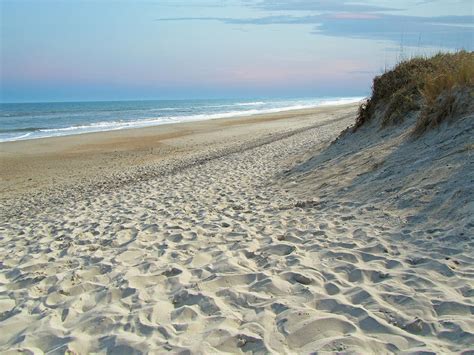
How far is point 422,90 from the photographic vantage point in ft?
36.2

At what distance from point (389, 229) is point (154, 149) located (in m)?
16.9

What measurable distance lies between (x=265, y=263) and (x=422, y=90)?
330 inches

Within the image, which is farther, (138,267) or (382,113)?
Result: (382,113)

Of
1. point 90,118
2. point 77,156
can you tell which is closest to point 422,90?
point 77,156

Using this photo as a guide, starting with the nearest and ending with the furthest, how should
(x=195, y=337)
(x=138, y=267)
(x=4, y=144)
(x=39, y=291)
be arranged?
(x=195, y=337)
(x=39, y=291)
(x=138, y=267)
(x=4, y=144)

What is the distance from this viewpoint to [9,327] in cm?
360

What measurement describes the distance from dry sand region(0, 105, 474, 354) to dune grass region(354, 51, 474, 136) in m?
0.63

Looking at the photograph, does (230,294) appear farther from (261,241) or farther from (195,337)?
(261,241)

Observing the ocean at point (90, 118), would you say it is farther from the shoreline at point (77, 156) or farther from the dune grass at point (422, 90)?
the dune grass at point (422, 90)

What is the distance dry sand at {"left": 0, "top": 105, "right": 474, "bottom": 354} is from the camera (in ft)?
10.5

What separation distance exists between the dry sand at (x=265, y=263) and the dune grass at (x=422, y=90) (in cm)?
63

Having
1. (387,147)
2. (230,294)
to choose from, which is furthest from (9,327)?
(387,147)

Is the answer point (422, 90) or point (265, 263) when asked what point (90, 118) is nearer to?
point (422, 90)

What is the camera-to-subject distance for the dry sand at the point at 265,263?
126 inches
